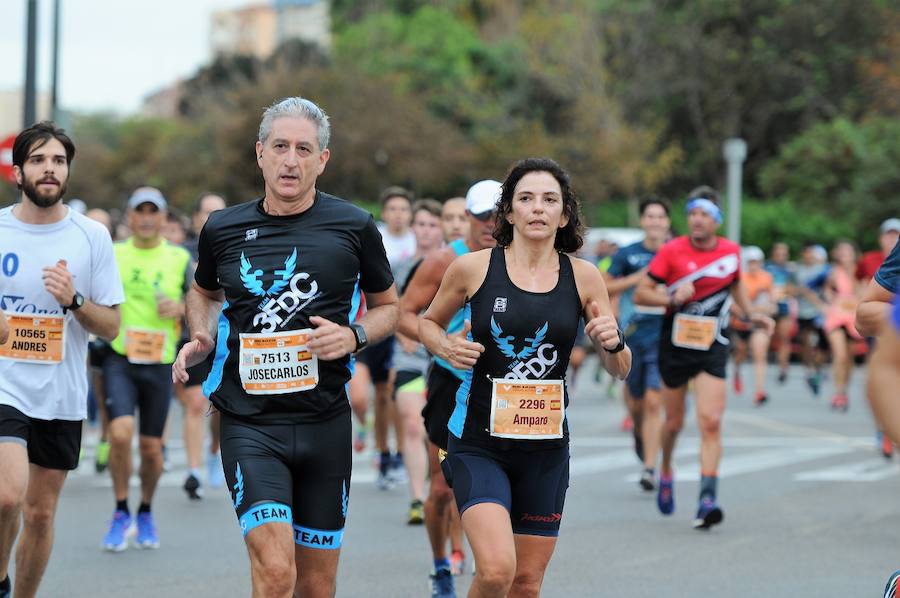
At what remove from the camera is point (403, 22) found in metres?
60.2

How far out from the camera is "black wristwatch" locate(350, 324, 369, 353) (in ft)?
18.3

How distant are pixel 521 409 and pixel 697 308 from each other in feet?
16.7

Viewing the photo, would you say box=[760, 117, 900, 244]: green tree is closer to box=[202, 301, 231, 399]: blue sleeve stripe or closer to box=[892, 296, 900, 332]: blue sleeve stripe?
box=[202, 301, 231, 399]: blue sleeve stripe

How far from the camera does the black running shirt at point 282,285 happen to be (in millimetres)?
5516

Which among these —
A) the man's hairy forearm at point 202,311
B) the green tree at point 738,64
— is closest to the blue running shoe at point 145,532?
the man's hairy forearm at point 202,311

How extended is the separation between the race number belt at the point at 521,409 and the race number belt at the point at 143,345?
4.48 meters

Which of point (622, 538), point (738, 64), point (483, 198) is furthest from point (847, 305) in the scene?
point (738, 64)

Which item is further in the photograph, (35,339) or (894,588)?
(35,339)

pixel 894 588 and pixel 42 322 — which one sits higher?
pixel 42 322

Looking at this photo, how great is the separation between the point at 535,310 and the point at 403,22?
5550 cm

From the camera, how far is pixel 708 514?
10.1 m

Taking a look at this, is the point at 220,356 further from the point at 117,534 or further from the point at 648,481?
the point at 648,481

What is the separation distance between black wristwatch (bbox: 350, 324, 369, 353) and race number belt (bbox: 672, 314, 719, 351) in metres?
5.27

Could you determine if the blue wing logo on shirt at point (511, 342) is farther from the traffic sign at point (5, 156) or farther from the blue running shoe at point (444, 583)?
the traffic sign at point (5, 156)
